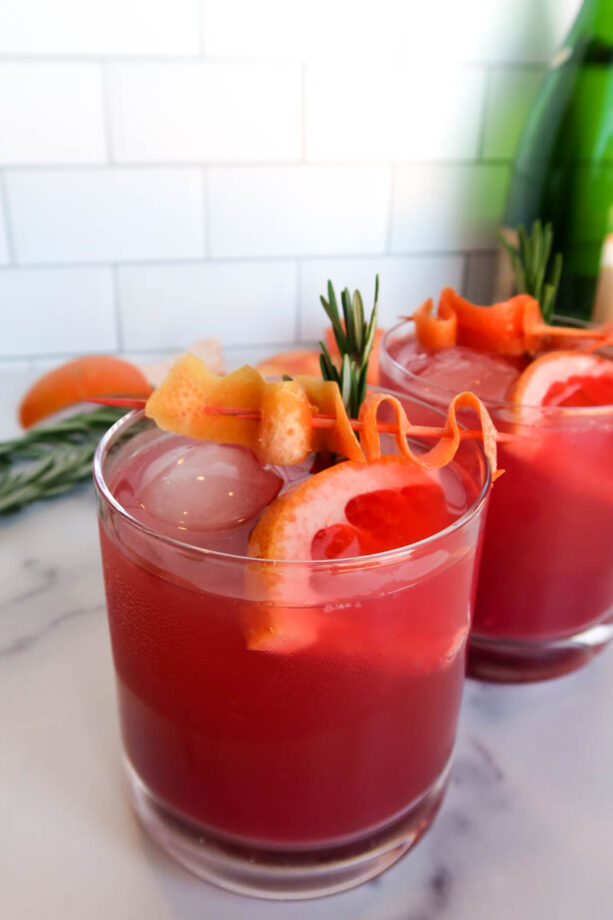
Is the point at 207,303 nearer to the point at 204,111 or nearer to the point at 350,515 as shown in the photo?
the point at 204,111

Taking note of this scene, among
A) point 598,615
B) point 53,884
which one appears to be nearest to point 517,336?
point 598,615

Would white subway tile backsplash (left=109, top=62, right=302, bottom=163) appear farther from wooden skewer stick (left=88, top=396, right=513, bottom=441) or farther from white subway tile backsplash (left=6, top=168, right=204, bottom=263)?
wooden skewer stick (left=88, top=396, right=513, bottom=441)

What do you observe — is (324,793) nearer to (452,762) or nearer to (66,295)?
(452,762)

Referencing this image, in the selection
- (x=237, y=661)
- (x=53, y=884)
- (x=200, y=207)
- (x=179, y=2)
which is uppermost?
(x=179, y=2)

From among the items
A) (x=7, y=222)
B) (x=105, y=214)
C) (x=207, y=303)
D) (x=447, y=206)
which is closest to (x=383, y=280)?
(x=447, y=206)

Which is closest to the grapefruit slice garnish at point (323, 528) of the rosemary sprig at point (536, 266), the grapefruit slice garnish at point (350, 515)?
the grapefruit slice garnish at point (350, 515)

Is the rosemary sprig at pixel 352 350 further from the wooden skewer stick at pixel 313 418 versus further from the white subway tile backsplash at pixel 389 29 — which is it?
the white subway tile backsplash at pixel 389 29

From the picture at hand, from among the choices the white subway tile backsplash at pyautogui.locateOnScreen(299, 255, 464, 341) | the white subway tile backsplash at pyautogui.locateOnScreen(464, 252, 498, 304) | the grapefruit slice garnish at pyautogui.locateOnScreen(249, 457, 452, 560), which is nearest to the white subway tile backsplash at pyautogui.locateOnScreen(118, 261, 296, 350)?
the white subway tile backsplash at pyautogui.locateOnScreen(299, 255, 464, 341)
